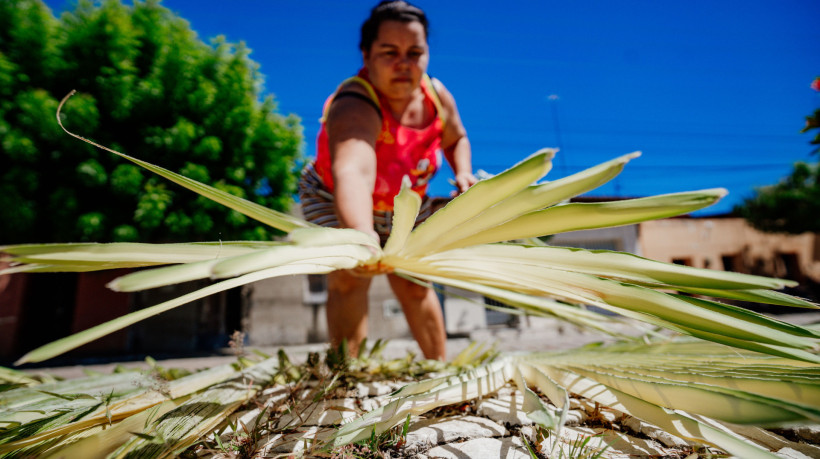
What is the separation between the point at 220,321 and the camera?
1007 cm

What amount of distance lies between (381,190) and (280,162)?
21.4 feet

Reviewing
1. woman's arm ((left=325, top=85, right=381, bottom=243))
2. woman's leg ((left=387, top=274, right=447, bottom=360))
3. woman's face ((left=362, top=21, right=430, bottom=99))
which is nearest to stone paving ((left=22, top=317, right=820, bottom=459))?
woman's arm ((left=325, top=85, right=381, bottom=243))

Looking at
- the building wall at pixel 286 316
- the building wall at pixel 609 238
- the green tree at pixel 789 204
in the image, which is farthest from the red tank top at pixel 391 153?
Answer: the green tree at pixel 789 204

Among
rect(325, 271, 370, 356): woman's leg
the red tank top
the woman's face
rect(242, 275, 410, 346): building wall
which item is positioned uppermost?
the woman's face

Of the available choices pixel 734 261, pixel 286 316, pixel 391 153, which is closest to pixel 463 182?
pixel 391 153

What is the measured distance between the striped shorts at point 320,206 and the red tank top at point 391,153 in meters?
0.03

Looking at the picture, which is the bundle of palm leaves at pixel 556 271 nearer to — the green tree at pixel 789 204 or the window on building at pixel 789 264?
the green tree at pixel 789 204

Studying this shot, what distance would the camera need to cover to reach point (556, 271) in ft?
2.17

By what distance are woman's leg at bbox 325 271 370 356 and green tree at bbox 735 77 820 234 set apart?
18743 mm

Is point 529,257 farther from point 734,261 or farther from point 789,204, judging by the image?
point 789,204

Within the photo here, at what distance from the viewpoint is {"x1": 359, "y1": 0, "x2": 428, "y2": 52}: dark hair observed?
5.16 feet

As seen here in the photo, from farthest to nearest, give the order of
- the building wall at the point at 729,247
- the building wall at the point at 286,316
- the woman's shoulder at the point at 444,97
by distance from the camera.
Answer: the building wall at the point at 729,247 < the building wall at the point at 286,316 < the woman's shoulder at the point at 444,97

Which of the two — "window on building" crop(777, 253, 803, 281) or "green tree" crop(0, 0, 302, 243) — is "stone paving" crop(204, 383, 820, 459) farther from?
"window on building" crop(777, 253, 803, 281)

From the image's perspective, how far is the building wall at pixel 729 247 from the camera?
13.3 m
